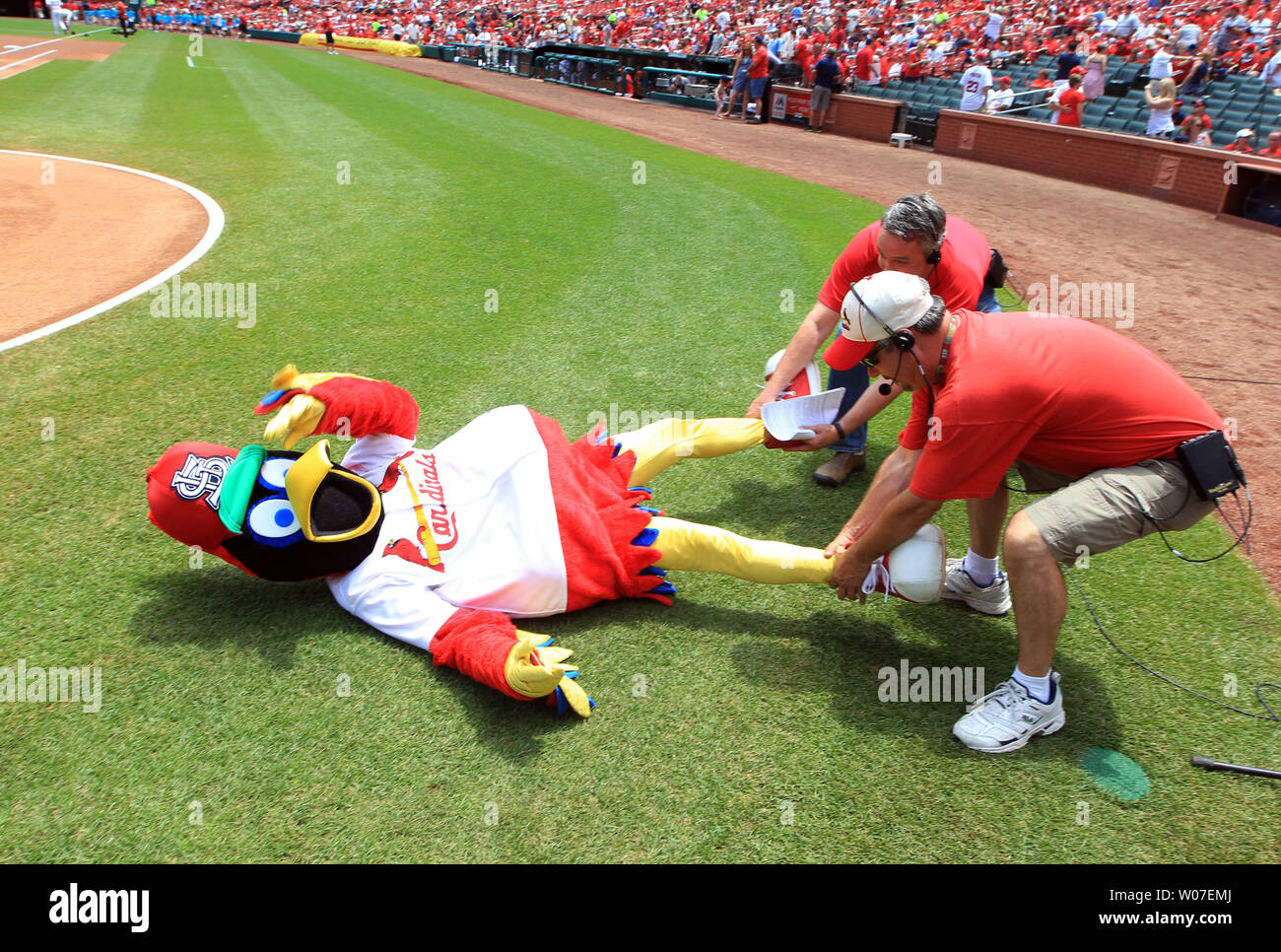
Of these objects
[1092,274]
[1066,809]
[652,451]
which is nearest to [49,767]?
[652,451]

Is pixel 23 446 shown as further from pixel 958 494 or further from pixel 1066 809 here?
pixel 1066 809

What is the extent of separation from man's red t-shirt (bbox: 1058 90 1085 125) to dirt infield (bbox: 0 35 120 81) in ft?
77.3

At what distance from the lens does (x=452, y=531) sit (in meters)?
3.43

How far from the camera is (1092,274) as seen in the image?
9391mm

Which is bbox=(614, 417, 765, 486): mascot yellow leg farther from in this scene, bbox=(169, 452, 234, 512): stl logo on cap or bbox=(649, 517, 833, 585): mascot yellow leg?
bbox=(169, 452, 234, 512): stl logo on cap

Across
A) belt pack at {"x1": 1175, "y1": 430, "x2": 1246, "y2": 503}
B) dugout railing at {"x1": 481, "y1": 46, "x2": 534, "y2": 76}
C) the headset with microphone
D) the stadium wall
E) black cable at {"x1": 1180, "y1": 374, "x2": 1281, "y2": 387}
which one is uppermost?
dugout railing at {"x1": 481, "y1": 46, "x2": 534, "y2": 76}

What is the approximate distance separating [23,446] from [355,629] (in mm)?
2554

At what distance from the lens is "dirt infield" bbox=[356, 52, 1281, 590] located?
246 inches

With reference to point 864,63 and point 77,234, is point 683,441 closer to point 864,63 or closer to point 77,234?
point 77,234

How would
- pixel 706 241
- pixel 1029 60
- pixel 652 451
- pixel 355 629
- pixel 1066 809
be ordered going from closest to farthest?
pixel 1066 809
pixel 355 629
pixel 652 451
pixel 706 241
pixel 1029 60

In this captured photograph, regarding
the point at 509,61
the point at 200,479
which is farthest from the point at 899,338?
the point at 509,61

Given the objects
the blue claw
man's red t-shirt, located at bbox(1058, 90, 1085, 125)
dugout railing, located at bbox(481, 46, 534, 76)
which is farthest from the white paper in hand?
dugout railing, located at bbox(481, 46, 534, 76)

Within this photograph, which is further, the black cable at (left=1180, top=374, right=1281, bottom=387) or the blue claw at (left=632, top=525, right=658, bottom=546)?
the black cable at (left=1180, top=374, right=1281, bottom=387)

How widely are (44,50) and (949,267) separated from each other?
3262cm
